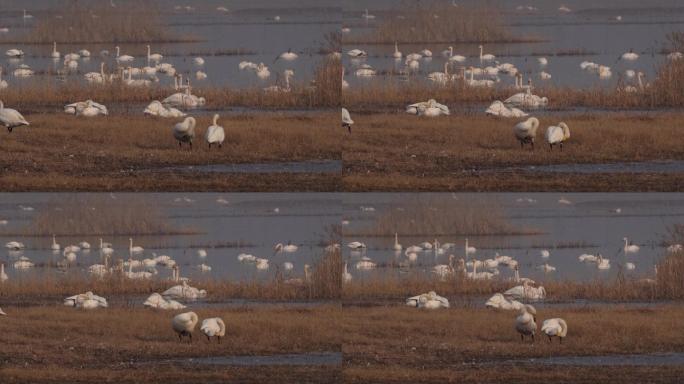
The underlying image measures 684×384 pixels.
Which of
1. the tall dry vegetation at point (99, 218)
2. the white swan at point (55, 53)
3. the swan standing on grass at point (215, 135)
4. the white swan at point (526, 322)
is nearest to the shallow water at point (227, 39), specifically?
the white swan at point (55, 53)

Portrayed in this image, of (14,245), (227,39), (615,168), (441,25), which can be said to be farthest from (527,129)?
(14,245)

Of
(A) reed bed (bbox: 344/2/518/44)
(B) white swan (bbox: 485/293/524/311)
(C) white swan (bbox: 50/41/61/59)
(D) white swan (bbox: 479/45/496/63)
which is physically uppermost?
(A) reed bed (bbox: 344/2/518/44)

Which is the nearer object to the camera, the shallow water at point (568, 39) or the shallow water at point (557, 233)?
the shallow water at point (557, 233)

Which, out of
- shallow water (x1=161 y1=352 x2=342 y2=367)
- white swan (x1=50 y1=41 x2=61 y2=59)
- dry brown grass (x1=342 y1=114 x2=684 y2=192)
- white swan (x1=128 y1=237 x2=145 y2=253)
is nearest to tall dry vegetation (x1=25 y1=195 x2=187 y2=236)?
white swan (x1=128 y1=237 x2=145 y2=253)

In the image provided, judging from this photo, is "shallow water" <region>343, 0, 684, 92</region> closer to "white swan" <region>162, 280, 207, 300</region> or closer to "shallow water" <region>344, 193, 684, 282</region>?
"shallow water" <region>344, 193, 684, 282</region>

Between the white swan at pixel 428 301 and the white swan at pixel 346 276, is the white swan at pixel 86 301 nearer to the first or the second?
the white swan at pixel 346 276

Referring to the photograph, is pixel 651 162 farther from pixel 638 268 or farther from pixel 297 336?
pixel 297 336
